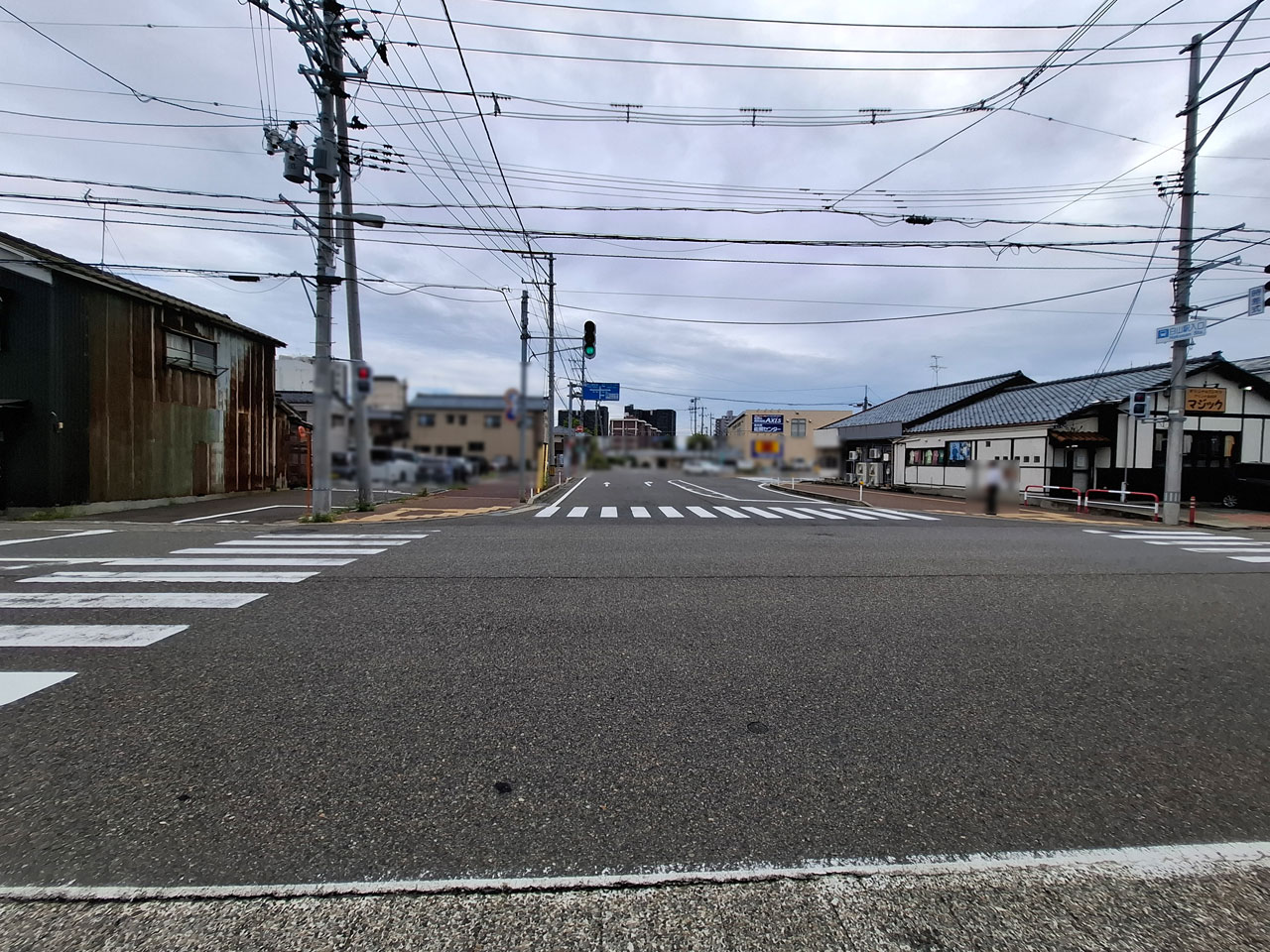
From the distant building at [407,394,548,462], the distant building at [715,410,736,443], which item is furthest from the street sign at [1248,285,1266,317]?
the distant building at [407,394,548,462]

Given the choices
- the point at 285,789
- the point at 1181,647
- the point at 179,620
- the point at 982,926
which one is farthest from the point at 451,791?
the point at 1181,647

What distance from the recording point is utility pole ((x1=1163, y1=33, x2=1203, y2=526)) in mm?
14898

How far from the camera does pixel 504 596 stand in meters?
5.95

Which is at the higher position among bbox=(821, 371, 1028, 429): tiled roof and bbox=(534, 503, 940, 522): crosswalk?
bbox=(821, 371, 1028, 429): tiled roof

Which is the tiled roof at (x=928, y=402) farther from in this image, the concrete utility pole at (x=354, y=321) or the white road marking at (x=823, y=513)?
the concrete utility pole at (x=354, y=321)

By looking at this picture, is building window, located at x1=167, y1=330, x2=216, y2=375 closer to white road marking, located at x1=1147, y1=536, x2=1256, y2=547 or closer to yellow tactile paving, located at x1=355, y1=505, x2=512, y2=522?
yellow tactile paving, located at x1=355, y1=505, x2=512, y2=522

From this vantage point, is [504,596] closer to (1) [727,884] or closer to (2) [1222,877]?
(1) [727,884]

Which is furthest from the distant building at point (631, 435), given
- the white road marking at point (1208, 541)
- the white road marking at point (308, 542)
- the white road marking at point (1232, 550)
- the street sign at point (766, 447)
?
the white road marking at point (1208, 541)

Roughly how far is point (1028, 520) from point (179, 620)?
18304 millimetres

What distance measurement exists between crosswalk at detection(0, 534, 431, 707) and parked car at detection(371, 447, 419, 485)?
298 cm

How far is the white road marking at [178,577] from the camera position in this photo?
6.39 m

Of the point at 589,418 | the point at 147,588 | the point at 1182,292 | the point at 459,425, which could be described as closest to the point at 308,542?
the point at 147,588

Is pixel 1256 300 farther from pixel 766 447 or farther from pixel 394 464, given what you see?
pixel 394 464

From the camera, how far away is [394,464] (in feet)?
8.27
